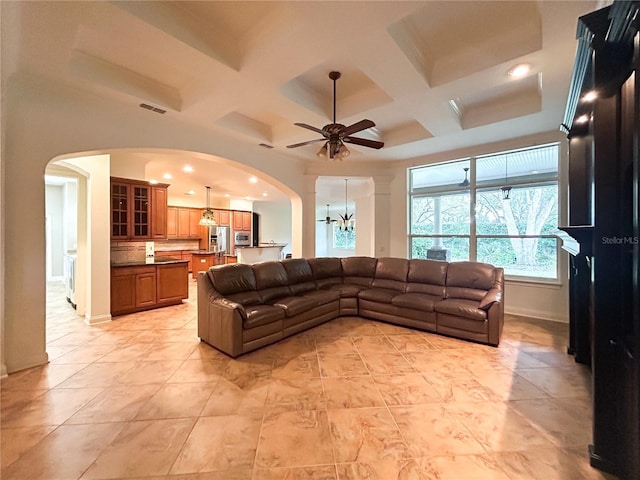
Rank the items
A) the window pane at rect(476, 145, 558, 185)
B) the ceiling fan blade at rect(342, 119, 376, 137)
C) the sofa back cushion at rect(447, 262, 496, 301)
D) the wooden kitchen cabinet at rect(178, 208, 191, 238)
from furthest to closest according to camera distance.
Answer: the wooden kitchen cabinet at rect(178, 208, 191, 238), the window pane at rect(476, 145, 558, 185), the sofa back cushion at rect(447, 262, 496, 301), the ceiling fan blade at rect(342, 119, 376, 137)

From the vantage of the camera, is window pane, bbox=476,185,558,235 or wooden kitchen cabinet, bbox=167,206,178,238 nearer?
window pane, bbox=476,185,558,235

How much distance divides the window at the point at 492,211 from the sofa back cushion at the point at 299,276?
2.61 metres

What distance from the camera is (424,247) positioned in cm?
591

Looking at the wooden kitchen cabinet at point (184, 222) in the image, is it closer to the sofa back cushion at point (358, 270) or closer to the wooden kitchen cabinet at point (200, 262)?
the wooden kitchen cabinet at point (200, 262)

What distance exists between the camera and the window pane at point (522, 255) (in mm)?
4504

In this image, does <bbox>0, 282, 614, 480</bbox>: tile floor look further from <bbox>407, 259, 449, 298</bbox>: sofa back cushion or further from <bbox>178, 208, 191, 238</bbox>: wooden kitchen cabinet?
<bbox>178, 208, 191, 238</bbox>: wooden kitchen cabinet

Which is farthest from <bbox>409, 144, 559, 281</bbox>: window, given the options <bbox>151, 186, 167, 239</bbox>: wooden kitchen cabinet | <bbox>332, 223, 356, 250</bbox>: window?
<bbox>332, 223, 356, 250</bbox>: window

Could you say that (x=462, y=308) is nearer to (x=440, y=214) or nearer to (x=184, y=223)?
(x=440, y=214)

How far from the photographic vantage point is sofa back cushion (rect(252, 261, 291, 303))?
13.1 feet

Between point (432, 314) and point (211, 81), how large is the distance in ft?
13.1

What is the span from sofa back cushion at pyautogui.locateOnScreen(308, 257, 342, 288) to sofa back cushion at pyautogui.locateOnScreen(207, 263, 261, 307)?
140 centimetres

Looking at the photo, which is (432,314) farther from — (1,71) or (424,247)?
(1,71)

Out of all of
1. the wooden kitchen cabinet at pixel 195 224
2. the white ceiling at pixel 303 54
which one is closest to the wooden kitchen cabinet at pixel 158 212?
the white ceiling at pixel 303 54

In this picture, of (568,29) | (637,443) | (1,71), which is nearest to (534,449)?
(637,443)
